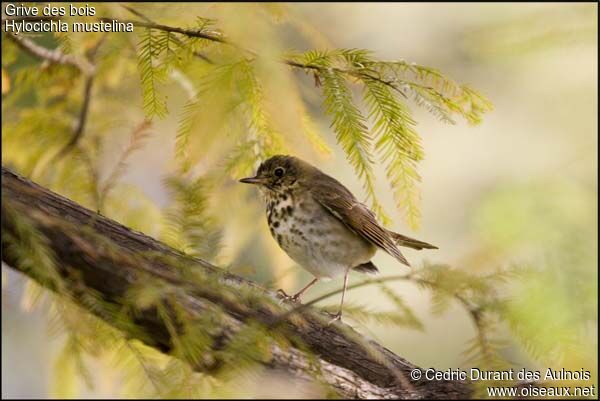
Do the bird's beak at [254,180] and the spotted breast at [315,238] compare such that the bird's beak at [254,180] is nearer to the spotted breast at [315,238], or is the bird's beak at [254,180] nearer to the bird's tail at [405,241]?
the spotted breast at [315,238]

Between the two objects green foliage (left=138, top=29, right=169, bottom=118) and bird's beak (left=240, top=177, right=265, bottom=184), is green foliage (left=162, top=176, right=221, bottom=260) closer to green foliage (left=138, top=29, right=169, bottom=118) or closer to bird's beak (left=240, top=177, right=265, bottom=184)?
green foliage (left=138, top=29, right=169, bottom=118)

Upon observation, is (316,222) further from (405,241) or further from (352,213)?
(405,241)

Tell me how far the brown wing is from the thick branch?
40.1 inches

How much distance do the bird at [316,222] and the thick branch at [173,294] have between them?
99 centimetres

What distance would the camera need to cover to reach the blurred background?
5.34 feet

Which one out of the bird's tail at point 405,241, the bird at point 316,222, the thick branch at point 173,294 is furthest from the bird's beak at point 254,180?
the thick branch at point 173,294

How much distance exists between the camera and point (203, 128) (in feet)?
6.07

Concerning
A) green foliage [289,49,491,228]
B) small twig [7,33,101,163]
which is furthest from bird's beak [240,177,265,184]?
green foliage [289,49,491,228]

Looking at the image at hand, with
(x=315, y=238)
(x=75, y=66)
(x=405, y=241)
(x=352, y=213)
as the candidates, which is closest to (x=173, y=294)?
(x=315, y=238)

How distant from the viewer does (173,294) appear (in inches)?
72.4

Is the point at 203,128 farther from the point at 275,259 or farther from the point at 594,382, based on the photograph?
the point at 275,259

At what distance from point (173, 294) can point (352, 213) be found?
1.78 meters

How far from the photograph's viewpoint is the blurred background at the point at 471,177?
163cm

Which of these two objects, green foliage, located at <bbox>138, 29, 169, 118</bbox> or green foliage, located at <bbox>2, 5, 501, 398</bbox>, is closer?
green foliage, located at <bbox>2, 5, 501, 398</bbox>
